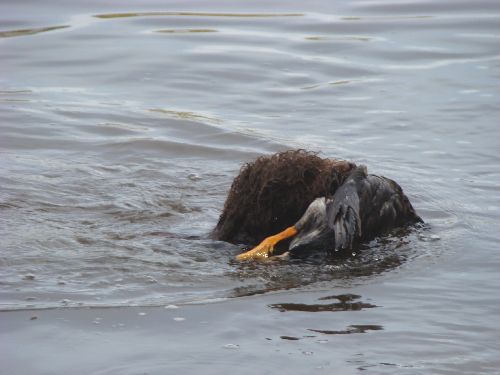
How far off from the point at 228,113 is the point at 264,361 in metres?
5.96

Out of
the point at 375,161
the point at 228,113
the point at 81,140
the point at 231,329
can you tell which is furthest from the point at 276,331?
the point at 228,113

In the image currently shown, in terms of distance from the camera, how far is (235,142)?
9.89 metres

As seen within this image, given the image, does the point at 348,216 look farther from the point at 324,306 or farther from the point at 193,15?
the point at 193,15

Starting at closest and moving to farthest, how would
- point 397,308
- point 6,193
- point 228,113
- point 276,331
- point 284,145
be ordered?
point 276,331 → point 397,308 → point 6,193 → point 284,145 → point 228,113

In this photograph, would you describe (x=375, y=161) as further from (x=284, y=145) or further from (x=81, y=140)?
(x=81, y=140)

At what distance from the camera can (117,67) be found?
12.6 metres

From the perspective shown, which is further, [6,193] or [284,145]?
→ [284,145]

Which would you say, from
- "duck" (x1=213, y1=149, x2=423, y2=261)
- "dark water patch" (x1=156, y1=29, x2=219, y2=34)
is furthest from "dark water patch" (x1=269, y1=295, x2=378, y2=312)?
"dark water patch" (x1=156, y1=29, x2=219, y2=34)

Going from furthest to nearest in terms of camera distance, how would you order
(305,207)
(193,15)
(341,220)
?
(193,15) < (305,207) < (341,220)

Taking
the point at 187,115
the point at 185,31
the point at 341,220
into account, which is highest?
the point at 185,31

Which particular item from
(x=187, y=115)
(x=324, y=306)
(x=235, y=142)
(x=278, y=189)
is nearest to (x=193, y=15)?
(x=187, y=115)

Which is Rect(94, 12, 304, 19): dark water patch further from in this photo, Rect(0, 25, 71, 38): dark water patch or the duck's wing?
the duck's wing

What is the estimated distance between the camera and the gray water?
6.08m

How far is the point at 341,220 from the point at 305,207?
0.32m
